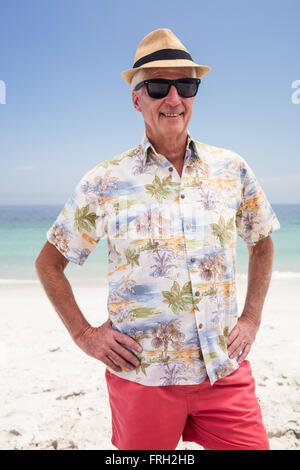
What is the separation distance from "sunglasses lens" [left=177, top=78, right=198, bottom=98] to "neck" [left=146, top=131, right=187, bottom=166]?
0.19m

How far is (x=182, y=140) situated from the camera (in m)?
2.05

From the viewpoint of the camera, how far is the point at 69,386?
417 cm

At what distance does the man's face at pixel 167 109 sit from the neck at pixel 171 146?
0.04 feet

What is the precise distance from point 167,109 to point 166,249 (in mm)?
685

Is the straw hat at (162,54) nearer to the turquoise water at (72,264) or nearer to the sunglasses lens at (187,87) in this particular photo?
the sunglasses lens at (187,87)

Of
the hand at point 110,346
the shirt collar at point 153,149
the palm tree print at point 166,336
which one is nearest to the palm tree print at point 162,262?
the palm tree print at point 166,336

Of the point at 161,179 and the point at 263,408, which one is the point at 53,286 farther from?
the point at 263,408

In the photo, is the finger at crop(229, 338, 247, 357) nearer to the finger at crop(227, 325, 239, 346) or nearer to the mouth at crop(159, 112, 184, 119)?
the finger at crop(227, 325, 239, 346)

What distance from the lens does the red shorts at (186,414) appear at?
189cm

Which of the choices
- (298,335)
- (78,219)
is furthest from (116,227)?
(298,335)

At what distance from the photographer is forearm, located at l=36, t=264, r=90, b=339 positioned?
6.97 feet

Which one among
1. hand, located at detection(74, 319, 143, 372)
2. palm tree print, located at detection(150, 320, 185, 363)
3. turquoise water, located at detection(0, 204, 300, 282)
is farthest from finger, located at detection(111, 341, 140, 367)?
turquoise water, located at detection(0, 204, 300, 282)

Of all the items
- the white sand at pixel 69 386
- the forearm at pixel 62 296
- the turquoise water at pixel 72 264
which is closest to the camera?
the forearm at pixel 62 296
